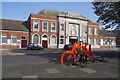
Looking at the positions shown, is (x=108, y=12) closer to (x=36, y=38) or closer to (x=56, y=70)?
(x=56, y=70)

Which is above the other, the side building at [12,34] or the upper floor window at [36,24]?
the upper floor window at [36,24]

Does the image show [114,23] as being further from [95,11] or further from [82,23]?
[82,23]

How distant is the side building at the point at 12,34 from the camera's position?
146ft

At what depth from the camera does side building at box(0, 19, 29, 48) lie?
146 ft

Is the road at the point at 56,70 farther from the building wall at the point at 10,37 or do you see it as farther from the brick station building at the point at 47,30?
the brick station building at the point at 47,30

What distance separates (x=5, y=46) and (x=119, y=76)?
37.5 meters

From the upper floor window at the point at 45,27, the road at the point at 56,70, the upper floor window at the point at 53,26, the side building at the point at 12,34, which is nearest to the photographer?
the road at the point at 56,70

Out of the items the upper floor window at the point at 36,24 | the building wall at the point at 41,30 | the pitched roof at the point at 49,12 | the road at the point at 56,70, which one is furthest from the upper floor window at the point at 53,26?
the road at the point at 56,70

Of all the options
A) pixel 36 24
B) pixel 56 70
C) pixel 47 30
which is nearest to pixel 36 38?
pixel 36 24

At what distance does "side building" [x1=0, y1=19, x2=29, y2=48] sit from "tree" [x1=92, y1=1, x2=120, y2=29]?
27047 mm

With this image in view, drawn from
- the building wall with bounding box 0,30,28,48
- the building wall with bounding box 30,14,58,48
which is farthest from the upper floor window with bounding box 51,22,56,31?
the building wall with bounding box 0,30,28,48

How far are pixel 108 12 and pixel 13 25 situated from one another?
31.2 meters

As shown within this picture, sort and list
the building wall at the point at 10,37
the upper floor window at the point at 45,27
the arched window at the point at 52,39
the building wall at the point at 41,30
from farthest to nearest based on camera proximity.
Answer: the arched window at the point at 52,39
the upper floor window at the point at 45,27
the building wall at the point at 41,30
the building wall at the point at 10,37

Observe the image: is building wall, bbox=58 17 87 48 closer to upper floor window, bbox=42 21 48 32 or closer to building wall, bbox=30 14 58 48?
building wall, bbox=30 14 58 48
